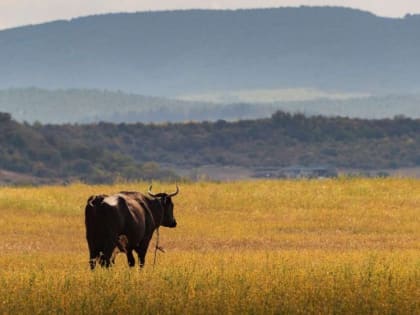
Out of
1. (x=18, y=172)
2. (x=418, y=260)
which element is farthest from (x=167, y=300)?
(x=18, y=172)

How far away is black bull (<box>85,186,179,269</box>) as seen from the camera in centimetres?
1852

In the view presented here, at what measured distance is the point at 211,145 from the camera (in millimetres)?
128875

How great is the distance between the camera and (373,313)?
1541cm

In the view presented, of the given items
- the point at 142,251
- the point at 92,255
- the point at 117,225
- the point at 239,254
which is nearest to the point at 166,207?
the point at 142,251

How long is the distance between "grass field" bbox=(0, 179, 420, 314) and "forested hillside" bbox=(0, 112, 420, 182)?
6494cm

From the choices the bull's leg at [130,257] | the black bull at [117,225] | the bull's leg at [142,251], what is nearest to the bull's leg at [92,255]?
the black bull at [117,225]

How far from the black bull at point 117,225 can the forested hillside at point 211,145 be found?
83.6m

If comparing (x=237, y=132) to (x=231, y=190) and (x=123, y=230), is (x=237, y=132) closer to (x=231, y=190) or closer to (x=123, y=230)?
(x=231, y=190)

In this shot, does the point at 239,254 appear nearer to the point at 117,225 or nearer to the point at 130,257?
the point at 130,257

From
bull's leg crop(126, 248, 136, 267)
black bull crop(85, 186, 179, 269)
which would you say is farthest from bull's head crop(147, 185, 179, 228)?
bull's leg crop(126, 248, 136, 267)

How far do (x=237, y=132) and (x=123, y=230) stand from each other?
369ft

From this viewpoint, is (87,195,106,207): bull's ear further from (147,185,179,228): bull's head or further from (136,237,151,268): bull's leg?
(147,185,179,228): bull's head

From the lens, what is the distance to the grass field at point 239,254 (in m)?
15.8

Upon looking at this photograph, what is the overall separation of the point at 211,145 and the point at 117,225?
110203mm
